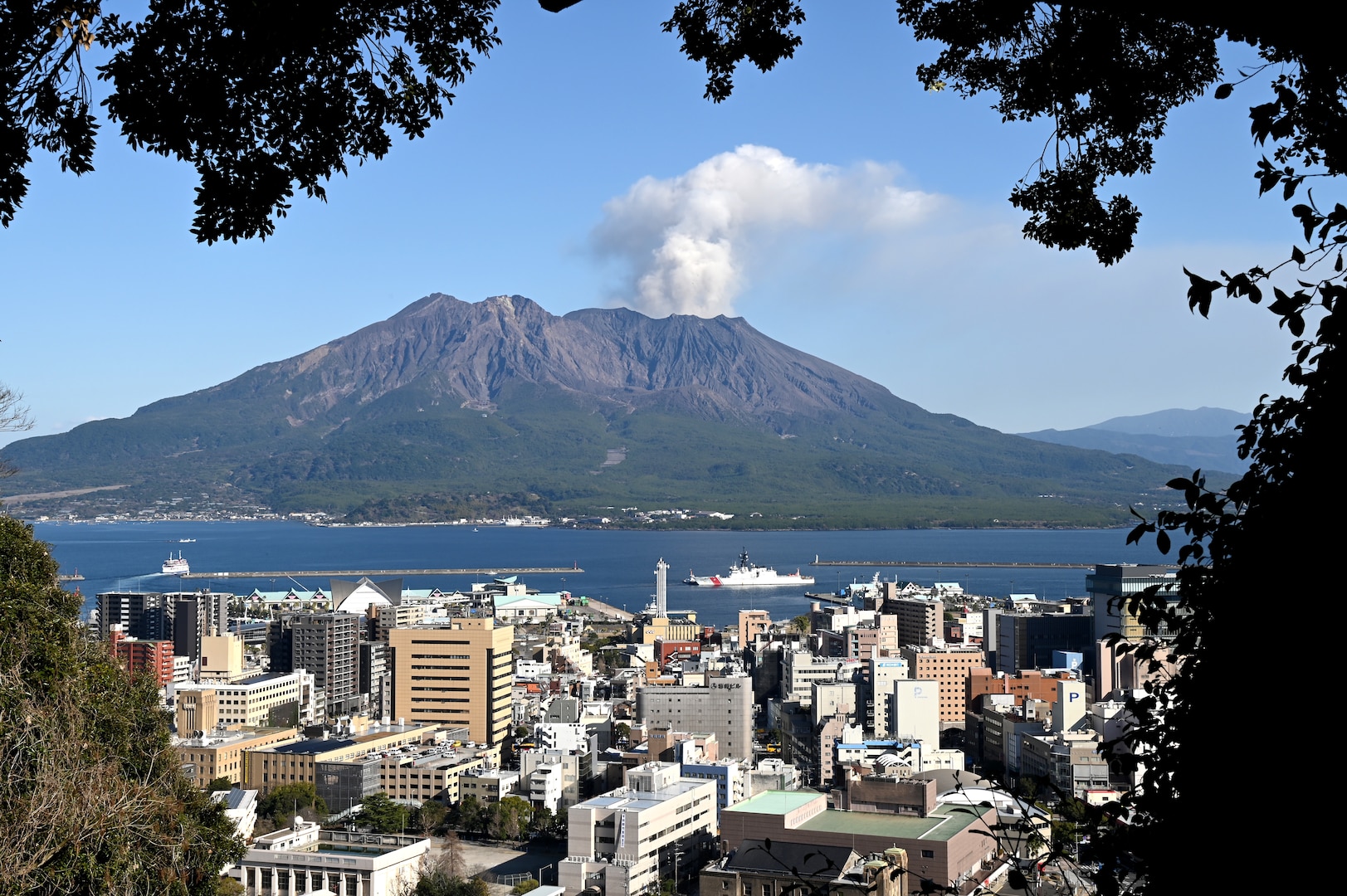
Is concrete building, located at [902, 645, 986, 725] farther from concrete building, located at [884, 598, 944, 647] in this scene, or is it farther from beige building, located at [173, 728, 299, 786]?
beige building, located at [173, 728, 299, 786]

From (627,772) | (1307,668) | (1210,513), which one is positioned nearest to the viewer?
(1307,668)

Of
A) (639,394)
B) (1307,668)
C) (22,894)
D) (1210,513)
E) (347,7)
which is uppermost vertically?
(639,394)

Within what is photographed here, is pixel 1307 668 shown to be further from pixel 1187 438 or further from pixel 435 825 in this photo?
pixel 1187 438

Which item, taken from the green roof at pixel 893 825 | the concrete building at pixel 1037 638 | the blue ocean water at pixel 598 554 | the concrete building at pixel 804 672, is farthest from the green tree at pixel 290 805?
the blue ocean water at pixel 598 554

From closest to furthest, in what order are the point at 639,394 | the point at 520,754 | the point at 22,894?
the point at 22,894
the point at 520,754
the point at 639,394

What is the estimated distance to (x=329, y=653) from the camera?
62.3 feet

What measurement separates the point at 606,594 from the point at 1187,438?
116 m

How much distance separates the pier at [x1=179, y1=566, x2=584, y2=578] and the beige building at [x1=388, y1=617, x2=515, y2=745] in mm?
22839

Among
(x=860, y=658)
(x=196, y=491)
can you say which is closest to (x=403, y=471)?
(x=196, y=491)

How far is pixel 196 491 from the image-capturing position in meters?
73.5

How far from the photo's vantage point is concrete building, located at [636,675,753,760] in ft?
47.8

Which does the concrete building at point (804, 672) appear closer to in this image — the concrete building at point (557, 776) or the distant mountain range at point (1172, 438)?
the concrete building at point (557, 776)

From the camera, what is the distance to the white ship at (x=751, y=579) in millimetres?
41062

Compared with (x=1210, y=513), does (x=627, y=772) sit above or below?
below
